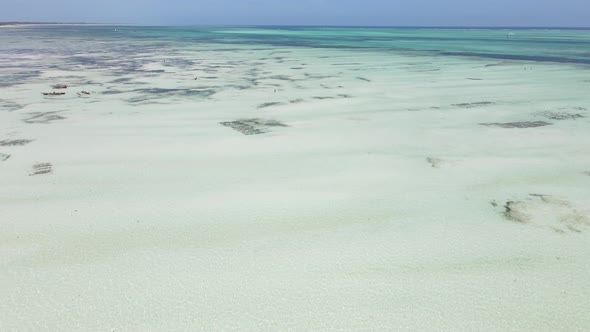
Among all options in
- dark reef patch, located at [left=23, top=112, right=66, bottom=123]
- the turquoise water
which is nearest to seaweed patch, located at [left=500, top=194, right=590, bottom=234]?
dark reef patch, located at [left=23, top=112, right=66, bottom=123]

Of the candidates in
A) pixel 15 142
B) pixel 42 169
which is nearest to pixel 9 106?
pixel 15 142

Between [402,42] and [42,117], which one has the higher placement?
[402,42]

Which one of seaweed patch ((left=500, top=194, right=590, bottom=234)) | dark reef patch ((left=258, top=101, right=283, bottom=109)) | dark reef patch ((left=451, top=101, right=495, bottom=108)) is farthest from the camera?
dark reef patch ((left=451, top=101, right=495, bottom=108))

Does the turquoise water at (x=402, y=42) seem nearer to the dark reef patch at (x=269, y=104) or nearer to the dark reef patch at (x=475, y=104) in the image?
the dark reef patch at (x=475, y=104)

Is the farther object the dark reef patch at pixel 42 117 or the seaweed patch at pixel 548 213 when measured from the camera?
the dark reef patch at pixel 42 117

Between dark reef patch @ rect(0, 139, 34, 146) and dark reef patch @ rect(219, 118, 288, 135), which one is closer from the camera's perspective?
dark reef patch @ rect(0, 139, 34, 146)

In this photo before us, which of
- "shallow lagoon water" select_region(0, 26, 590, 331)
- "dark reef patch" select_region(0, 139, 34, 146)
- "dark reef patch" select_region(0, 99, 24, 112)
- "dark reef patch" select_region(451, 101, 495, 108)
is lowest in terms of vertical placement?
"shallow lagoon water" select_region(0, 26, 590, 331)

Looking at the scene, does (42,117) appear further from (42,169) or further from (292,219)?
(292,219)

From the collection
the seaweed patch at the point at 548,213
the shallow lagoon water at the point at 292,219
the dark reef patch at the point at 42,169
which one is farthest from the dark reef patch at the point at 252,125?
the seaweed patch at the point at 548,213

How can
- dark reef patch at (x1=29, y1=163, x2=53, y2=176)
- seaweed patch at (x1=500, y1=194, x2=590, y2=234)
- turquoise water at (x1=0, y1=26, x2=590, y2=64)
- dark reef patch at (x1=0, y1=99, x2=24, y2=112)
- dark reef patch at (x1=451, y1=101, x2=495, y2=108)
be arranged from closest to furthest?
seaweed patch at (x1=500, y1=194, x2=590, y2=234) < dark reef patch at (x1=29, y1=163, x2=53, y2=176) < dark reef patch at (x1=0, y1=99, x2=24, y2=112) < dark reef patch at (x1=451, y1=101, x2=495, y2=108) < turquoise water at (x1=0, y1=26, x2=590, y2=64)

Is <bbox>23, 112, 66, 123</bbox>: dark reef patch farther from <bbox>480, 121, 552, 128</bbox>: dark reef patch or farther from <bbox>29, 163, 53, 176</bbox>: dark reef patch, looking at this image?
<bbox>480, 121, 552, 128</bbox>: dark reef patch
